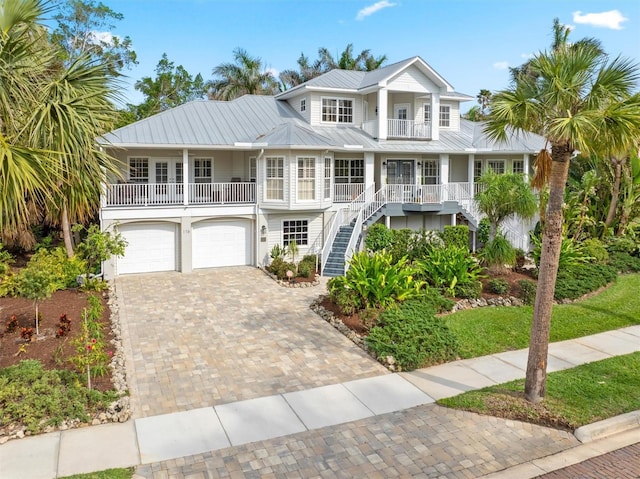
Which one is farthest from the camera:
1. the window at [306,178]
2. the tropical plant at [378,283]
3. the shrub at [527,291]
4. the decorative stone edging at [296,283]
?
the window at [306,178]

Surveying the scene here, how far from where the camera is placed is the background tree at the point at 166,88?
40.9m

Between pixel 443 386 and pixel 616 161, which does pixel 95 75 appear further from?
pixel 616 161

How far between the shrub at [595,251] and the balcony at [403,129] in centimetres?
904

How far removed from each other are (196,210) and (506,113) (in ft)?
46.8

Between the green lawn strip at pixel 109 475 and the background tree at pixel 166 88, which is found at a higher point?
the background tree at pixel 166 88

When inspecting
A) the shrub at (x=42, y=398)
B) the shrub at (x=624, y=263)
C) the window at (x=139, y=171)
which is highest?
the window at (x=139, y=171)

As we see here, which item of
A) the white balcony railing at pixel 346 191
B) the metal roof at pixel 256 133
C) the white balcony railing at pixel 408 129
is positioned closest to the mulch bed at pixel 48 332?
the metal roof at pixel 256 133

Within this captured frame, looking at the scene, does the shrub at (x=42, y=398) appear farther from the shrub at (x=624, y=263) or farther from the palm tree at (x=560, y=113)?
the shrub at (x=624, y=263)

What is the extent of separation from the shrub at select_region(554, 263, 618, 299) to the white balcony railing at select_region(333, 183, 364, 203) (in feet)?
32.1

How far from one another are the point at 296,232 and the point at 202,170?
Answer: 510cm

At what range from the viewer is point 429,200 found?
2367 cm

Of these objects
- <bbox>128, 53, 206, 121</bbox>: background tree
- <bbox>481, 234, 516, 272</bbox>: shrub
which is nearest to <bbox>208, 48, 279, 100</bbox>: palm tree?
<bbox>128, 53, 206, 121</bbox>: background tree

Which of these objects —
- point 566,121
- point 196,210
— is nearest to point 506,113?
point 566,121

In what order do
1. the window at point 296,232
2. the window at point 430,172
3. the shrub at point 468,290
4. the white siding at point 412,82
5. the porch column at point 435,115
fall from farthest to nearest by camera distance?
1. the window at point 430,172
2. the porch column at point 435,115
3. the white siding at point 412,82
4. the window at point 296,232
5. the shrub at point 468,290
